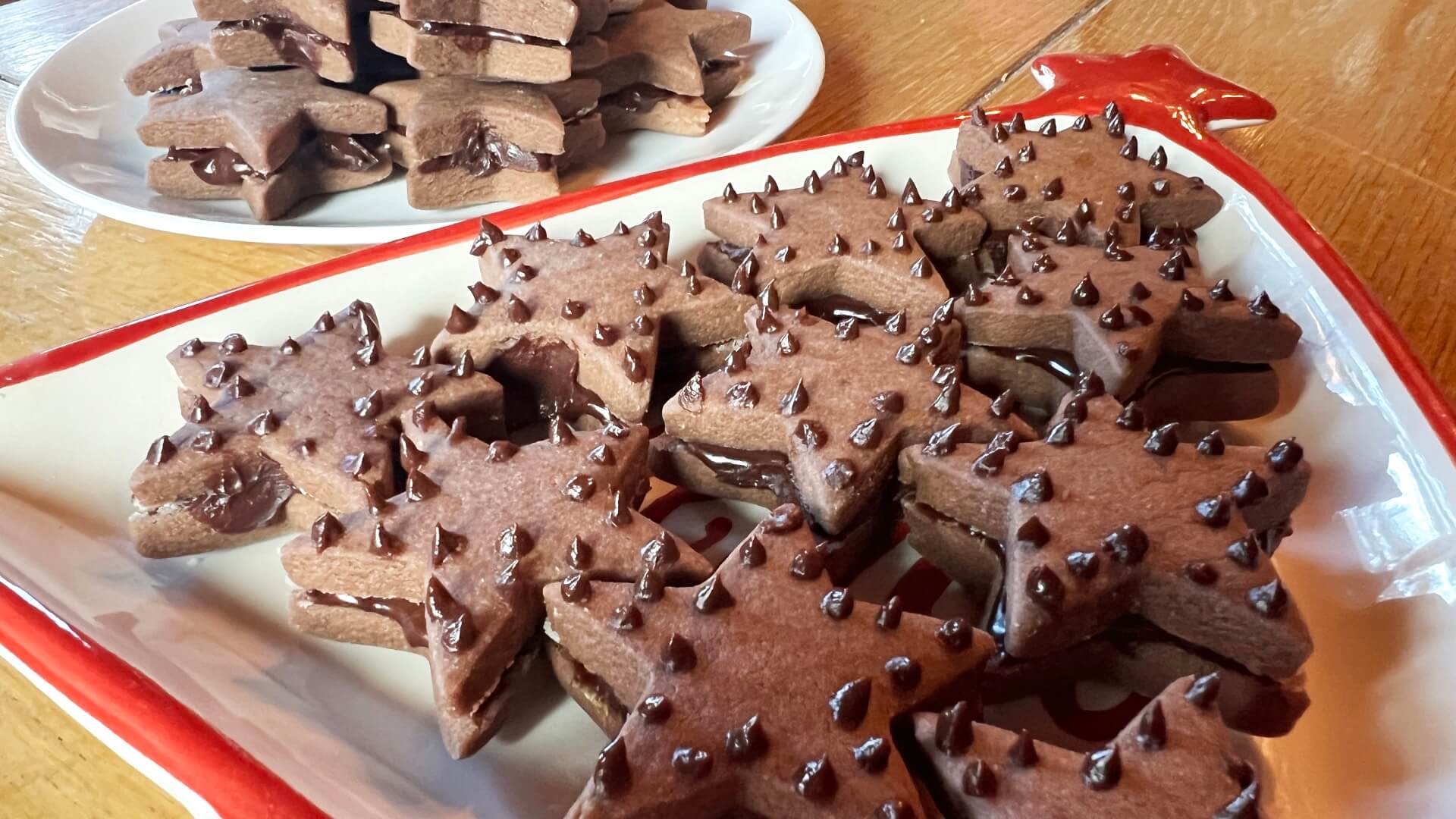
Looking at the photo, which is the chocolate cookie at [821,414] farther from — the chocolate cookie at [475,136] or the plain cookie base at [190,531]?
the chocolate cookie at [475,136]

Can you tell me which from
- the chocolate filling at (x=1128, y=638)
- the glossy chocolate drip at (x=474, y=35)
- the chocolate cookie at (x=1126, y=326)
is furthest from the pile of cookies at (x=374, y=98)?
the chocolate filling at (x=1128, y=638)

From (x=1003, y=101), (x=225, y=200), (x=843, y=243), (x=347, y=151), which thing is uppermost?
(x=843, y=243)

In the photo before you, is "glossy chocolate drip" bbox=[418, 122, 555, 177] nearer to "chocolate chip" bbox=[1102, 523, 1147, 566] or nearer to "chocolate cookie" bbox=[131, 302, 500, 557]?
"chocolate cookie" bbox=[131, 302, 500, 557]

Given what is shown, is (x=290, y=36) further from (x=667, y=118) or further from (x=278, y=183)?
(x=667, y=118)

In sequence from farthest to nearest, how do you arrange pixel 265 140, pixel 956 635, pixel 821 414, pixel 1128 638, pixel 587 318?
pixel 265 140 < pixel 587 318 < pixel 821 414 < pixel 1128 638 < pixel 956 635

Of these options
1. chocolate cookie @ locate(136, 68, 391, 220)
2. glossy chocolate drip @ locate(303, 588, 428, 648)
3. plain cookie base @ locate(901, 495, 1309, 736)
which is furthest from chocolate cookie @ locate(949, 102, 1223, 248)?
chocolate cookie @ locate(136, 68, 391, 220)

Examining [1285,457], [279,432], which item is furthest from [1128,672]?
[279,432]

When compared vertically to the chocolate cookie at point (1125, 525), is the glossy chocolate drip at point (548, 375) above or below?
below
